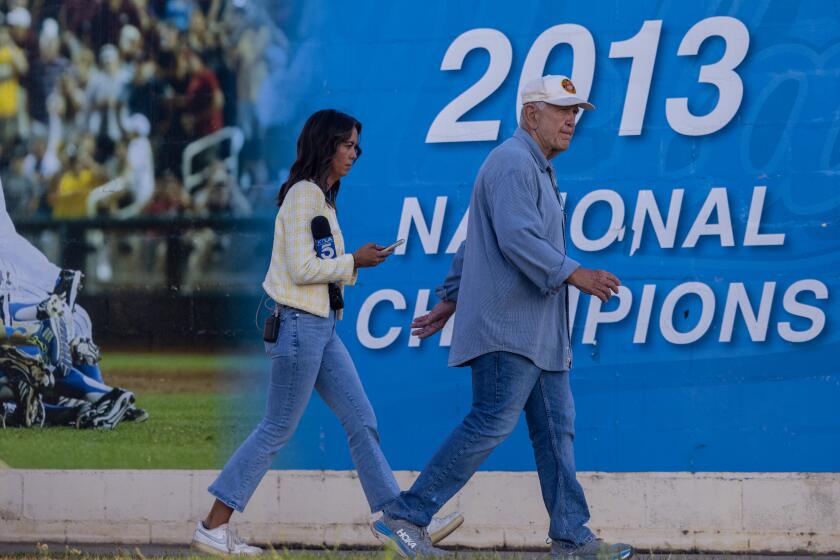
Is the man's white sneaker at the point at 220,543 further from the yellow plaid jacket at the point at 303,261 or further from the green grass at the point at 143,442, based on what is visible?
the green grass at the point at 143,442

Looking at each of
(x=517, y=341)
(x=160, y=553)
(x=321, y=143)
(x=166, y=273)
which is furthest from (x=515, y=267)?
(x=166, y=273)

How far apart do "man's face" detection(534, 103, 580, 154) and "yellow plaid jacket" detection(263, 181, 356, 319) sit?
938 mm

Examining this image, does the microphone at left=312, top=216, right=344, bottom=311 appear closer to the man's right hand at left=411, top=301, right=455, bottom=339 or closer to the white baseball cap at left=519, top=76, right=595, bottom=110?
the man's right hand at left=411, top=301, right=455, bottom=339

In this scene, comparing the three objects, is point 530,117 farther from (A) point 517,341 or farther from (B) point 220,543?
(B) point 220,543

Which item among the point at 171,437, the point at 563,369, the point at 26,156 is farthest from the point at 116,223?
the point at 563,369

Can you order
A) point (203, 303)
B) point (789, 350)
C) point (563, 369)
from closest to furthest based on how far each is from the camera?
→ 1. point (563, 369)
2. point (789, 350)
3. point (203, 303)

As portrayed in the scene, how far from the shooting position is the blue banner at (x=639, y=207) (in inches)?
293

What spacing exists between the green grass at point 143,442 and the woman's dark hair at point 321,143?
2027 millimetres

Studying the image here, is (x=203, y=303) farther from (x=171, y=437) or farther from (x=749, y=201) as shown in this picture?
(x=749, y=201)

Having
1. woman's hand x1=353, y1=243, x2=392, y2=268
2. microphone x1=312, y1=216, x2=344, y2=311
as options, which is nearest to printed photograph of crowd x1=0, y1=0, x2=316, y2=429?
microphone x1=312, y1=216, x2=344, y2=311

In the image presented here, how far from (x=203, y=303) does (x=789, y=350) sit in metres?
3.00

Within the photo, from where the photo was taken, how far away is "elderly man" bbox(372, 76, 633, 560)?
5996mm

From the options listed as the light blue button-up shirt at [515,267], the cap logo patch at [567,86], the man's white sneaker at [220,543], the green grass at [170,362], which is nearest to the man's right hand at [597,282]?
the light blue button-up shirt at [515,267]

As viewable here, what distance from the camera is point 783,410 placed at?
24.5 ft
